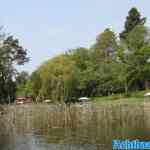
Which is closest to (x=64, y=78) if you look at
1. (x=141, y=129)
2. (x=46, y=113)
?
(x=46, y=113)

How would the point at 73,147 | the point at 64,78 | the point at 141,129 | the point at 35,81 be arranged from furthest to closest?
the point at 35,81
the point at 64,78
the point at 141,129
the point at 73,147

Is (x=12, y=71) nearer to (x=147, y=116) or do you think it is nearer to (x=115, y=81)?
(x=115, y=81)

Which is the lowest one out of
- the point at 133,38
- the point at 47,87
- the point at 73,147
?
the point at 73,147

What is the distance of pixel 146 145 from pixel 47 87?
49.3m

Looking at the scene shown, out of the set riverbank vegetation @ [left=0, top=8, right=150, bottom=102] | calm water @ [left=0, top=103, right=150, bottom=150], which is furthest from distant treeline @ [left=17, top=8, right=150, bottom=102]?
calm water @ [left=0, top=103, right=150, bottom=150]

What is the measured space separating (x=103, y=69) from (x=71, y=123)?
4132 cm

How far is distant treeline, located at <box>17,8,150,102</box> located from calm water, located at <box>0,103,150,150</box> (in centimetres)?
3183

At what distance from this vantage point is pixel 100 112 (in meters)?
28.6

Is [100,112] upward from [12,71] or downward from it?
downward

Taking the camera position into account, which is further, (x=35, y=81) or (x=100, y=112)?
(x=35, y=81)

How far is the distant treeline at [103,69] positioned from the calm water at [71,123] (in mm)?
31827

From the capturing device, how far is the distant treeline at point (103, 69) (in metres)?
65.5

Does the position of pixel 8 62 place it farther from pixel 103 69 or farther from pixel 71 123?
pixel 71 123

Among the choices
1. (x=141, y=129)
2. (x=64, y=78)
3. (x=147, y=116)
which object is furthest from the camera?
(x=64, y=78)
